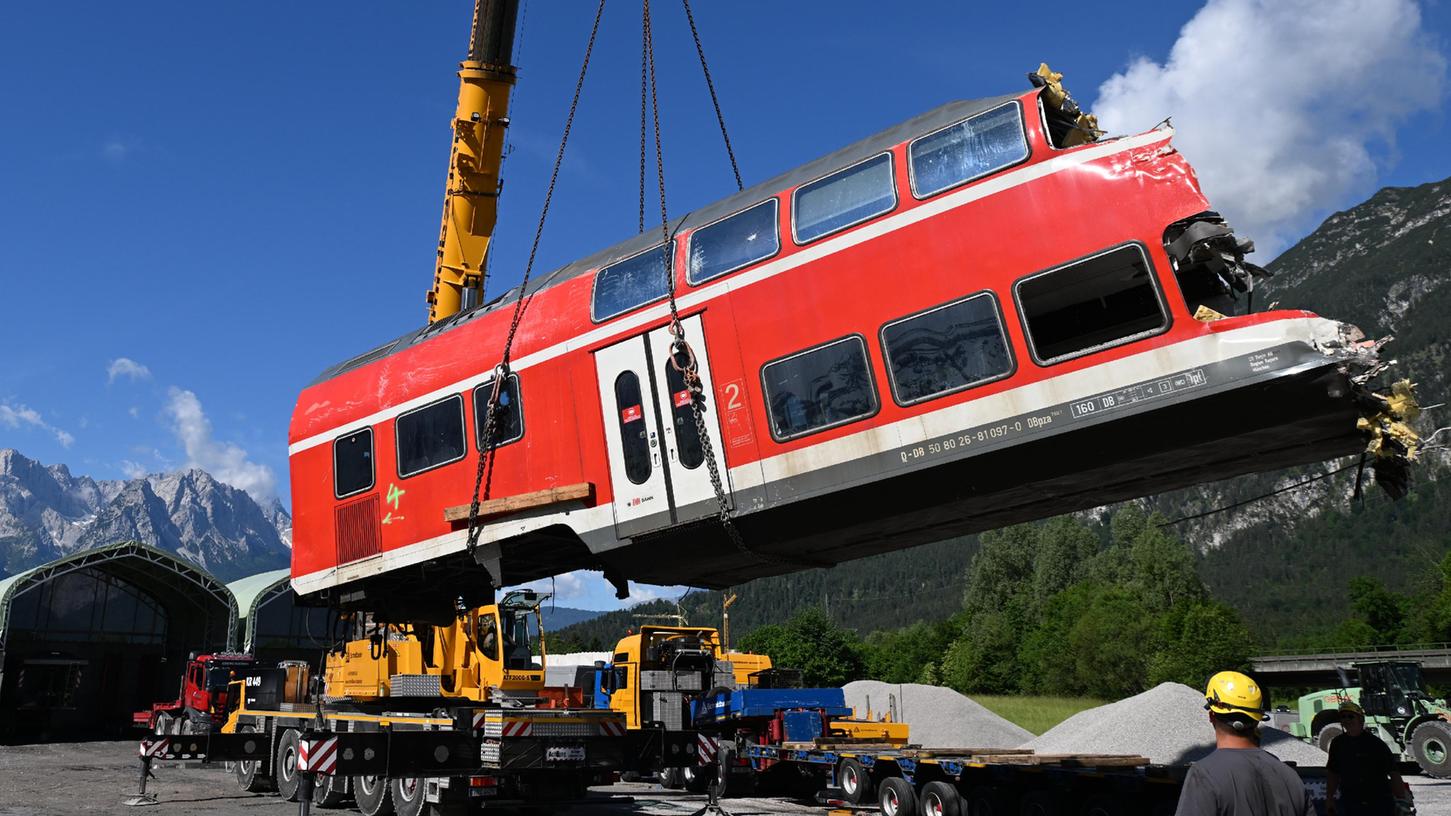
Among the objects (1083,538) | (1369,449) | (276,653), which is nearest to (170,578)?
(276,653)

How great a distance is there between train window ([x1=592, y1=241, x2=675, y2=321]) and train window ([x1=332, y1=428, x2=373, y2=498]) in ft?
13.0

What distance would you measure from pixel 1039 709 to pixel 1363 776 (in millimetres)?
46574

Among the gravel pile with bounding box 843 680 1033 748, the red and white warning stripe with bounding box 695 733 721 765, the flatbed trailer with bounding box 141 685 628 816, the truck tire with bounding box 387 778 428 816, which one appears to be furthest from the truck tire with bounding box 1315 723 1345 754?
the truck tire with bounding box 387 778 428 816

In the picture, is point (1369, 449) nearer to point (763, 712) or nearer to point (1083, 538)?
point (763, 712)

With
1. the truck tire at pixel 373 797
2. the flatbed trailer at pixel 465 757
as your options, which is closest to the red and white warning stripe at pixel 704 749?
the flatbed trailer at pixel 465 757

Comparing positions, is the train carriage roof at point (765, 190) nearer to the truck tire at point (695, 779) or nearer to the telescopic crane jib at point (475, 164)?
the telescopic crane jib at point (475, 164)

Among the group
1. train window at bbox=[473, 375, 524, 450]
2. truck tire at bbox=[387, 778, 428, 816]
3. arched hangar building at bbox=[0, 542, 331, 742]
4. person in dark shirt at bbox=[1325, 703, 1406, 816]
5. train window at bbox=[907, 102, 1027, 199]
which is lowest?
person in dark shirt at bbox=[1325, 703, 1406, 816]

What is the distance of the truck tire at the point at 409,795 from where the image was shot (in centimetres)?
1306

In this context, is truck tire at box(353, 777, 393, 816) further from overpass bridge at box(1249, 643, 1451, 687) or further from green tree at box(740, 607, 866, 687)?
green tree at box(740, 607, 866, 687)

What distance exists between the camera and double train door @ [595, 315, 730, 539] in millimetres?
9227

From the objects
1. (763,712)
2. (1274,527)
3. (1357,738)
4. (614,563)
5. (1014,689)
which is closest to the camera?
(1357,738)

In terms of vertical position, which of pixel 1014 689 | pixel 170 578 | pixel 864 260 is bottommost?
pixel 1014 689

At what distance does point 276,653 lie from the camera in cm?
4334

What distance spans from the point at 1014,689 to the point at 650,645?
6086 centimetres
